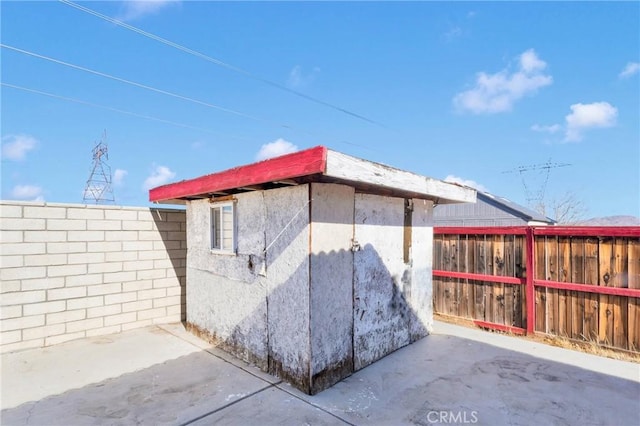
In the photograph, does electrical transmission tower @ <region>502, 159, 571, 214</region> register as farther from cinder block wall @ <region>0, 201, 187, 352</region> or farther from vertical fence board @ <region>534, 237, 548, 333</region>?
cinder block wall @ <region>0, 201, 187, 352</region>

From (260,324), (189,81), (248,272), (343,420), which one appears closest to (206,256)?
(248,272)

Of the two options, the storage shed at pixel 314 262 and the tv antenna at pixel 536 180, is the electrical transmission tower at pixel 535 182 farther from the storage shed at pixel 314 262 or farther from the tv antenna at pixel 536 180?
the storage shed at pixel 314 262

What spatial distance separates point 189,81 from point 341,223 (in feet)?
33.8

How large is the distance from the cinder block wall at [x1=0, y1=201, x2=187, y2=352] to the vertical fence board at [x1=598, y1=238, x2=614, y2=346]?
7.00m

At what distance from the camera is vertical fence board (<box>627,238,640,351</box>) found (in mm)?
4059

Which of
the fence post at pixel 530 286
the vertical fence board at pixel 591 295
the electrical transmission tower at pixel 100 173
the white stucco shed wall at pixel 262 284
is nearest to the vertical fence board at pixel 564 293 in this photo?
the vertical fence board at pixel 591 295

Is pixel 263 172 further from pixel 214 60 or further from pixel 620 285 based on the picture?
pixel 214 60

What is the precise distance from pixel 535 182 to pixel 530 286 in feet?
68.4

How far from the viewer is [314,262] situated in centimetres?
319

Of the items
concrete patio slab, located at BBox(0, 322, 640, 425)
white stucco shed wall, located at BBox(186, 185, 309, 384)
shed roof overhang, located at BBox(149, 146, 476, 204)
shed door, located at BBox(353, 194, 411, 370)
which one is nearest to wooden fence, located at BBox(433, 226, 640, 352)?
concrete patio slab, located at BBox(0, 322, 640, 425)

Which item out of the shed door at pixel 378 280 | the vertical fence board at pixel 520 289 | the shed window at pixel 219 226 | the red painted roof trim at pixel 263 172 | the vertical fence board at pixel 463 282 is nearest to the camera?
the red painted roof trim at pixel 263 172

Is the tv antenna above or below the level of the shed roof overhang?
above

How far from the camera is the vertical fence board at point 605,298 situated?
4.26m

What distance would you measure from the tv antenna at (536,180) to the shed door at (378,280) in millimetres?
21170
